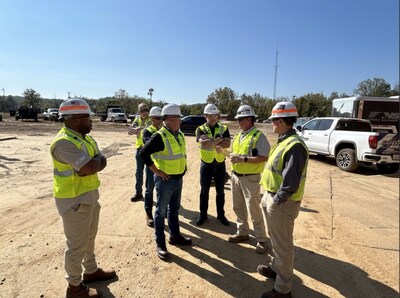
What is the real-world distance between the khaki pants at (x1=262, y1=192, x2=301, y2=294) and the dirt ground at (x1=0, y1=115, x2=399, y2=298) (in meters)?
0.35

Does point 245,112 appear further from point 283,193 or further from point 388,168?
point 388,168

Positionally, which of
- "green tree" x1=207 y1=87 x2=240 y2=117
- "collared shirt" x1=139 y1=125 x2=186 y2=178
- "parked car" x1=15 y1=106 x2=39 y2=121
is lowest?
"parked car" x1=15 y1=106 x2=39 y2=121

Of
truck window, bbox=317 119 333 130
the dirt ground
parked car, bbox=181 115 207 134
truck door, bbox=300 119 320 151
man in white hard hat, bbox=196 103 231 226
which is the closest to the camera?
the dirt ground

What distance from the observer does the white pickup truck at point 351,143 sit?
8.62 m

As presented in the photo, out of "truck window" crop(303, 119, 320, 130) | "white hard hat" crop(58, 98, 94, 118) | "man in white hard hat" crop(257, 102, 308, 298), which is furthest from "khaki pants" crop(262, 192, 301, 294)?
"truck window" crop(303, 119, 320, 130)

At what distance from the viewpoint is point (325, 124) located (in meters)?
11.4

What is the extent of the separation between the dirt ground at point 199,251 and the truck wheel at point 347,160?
9.15 ft

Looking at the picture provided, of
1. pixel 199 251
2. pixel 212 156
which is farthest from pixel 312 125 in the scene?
pixel 199 251

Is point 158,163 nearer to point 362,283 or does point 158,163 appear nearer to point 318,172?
point 362,283

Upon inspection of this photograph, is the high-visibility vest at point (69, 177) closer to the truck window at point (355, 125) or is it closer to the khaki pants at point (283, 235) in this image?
the khaki pants at point (283, 235)

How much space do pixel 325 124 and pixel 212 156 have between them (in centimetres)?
834

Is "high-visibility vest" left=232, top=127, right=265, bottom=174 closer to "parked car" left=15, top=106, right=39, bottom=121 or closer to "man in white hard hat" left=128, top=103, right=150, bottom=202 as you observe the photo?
"man in white hard hat" left=128, top=103, right=150, bottom=202

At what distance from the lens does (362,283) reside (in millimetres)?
3268

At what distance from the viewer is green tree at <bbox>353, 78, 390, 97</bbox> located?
51797mm
